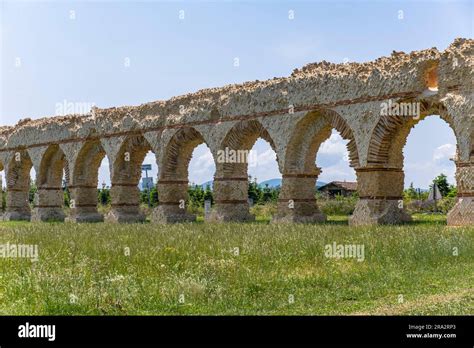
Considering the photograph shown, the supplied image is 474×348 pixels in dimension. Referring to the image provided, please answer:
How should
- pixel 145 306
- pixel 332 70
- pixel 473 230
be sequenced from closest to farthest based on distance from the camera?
pixel 145 306
pixel 473 230
pixel 332 70

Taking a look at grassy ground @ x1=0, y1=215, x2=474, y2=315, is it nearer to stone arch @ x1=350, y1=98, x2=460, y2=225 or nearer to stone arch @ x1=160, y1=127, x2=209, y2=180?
stone arch @ x1=350, y1=98, x2=460, y2=225

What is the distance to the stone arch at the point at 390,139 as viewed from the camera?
680 inches

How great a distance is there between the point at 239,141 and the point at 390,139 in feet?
19.0

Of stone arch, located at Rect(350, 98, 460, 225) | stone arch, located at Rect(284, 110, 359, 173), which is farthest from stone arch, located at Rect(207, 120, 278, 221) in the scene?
stone arch, located at Rect(350, 98, 460, 225)

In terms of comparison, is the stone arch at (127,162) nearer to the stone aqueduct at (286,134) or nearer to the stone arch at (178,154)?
the stone aqueduct at (286,134)

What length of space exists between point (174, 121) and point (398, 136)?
9116 mm

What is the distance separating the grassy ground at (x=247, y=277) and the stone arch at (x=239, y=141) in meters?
8.86

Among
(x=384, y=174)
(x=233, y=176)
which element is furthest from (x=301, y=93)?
(x=233, y=176)

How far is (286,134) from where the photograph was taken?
1995 centimetres

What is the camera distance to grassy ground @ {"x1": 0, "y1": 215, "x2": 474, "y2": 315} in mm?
7323

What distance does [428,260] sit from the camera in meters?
10.1

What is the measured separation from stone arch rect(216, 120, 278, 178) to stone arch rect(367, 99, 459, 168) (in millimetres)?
4652
